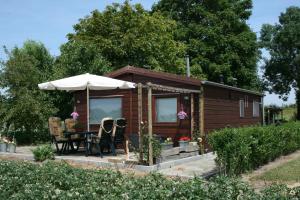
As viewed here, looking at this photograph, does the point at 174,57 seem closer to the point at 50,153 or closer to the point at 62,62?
the point at 62,62

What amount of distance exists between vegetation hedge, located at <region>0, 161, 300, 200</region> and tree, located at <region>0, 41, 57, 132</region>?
11660 millimetres

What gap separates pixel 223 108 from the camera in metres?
15.5

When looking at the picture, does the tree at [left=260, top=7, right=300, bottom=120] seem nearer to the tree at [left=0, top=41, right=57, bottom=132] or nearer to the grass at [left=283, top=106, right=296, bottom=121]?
the grass at [left=283, top=106, right=296, bottom=121]

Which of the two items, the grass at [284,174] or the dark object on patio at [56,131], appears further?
the dark object on patio at [56,131]

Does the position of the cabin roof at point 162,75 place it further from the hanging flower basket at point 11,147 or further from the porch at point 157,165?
the hanging flower basket at point 11,147

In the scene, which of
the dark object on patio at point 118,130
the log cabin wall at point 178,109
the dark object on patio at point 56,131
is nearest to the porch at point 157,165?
the dark object on patio at point 56,131

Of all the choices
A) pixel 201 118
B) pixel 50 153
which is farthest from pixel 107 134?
pixel 201 118

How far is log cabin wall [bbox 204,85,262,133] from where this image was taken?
47.1ft

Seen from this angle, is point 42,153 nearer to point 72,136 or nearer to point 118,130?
point 72,136

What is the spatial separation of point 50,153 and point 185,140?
12.5 feet

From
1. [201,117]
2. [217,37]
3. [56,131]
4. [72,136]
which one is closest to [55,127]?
[56,131]

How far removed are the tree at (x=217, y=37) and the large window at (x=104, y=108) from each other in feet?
49.3

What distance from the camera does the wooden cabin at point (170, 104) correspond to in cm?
1383

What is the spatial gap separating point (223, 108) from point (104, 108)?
4.15 metres
